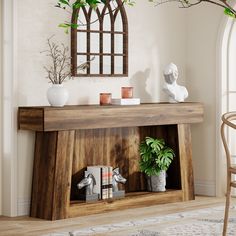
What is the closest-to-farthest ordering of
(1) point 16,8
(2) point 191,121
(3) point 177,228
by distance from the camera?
(3) point 177,228
(1) point 16,8
(2) point 191,121

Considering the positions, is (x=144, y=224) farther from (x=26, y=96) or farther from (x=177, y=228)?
(x=26, y=96)

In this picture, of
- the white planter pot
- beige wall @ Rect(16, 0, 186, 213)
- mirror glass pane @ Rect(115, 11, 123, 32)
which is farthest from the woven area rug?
mirror glass pane @ Rect(115, 11, 123, 32)

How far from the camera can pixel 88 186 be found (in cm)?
502

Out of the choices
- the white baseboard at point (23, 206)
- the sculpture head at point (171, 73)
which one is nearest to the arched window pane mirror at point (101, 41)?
the sculpture head at point (171, 73)

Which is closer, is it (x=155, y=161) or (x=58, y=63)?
(x=58, y=63)

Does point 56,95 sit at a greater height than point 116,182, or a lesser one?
greater

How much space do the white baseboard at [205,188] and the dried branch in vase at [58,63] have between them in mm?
1863

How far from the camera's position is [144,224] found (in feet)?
14.7

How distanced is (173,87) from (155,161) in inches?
30.1

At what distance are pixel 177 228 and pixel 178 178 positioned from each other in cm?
144

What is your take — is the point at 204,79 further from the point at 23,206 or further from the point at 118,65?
the point at 23,206

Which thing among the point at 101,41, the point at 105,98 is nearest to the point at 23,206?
the point at 105,98

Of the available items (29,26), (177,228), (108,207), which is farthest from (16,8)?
(177,228)

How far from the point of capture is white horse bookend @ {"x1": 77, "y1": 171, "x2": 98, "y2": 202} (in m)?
4.96
